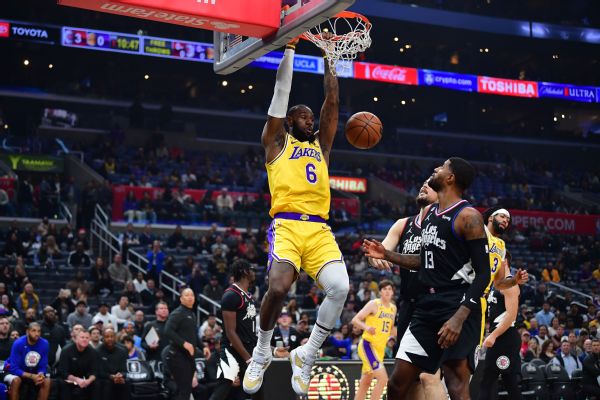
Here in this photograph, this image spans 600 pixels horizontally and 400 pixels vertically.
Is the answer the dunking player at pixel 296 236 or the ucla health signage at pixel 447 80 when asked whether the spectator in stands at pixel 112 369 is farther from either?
the ucla health signage at pixel 447 80

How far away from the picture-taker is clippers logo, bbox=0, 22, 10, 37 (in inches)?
1275

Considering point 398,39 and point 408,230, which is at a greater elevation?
point 398,39

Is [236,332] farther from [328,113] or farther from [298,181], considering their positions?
[328,113]

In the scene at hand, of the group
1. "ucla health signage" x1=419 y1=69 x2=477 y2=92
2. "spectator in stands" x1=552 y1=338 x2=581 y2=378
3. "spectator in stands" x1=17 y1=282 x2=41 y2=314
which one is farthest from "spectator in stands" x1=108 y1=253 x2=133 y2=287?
"ucla health signage" x1=419 y1=69 x2=477 y2=92

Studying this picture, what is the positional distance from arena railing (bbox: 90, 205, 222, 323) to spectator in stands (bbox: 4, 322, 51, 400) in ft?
20.8

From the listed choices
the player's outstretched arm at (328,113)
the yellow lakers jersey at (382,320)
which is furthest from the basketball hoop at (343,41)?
the yellow lakers jersey at (382,320)

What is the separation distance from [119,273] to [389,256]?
1489 centimetres

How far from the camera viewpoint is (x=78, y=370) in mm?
12773

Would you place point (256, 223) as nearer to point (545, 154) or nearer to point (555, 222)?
point (555, 222)

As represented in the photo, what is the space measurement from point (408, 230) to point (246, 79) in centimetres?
3645

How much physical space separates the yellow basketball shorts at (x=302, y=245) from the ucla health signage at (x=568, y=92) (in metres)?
36.3

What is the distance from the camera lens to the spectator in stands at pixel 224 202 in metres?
28.0

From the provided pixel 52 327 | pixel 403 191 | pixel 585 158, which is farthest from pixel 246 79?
pixel 52 327

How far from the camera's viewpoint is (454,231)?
6.37 m
